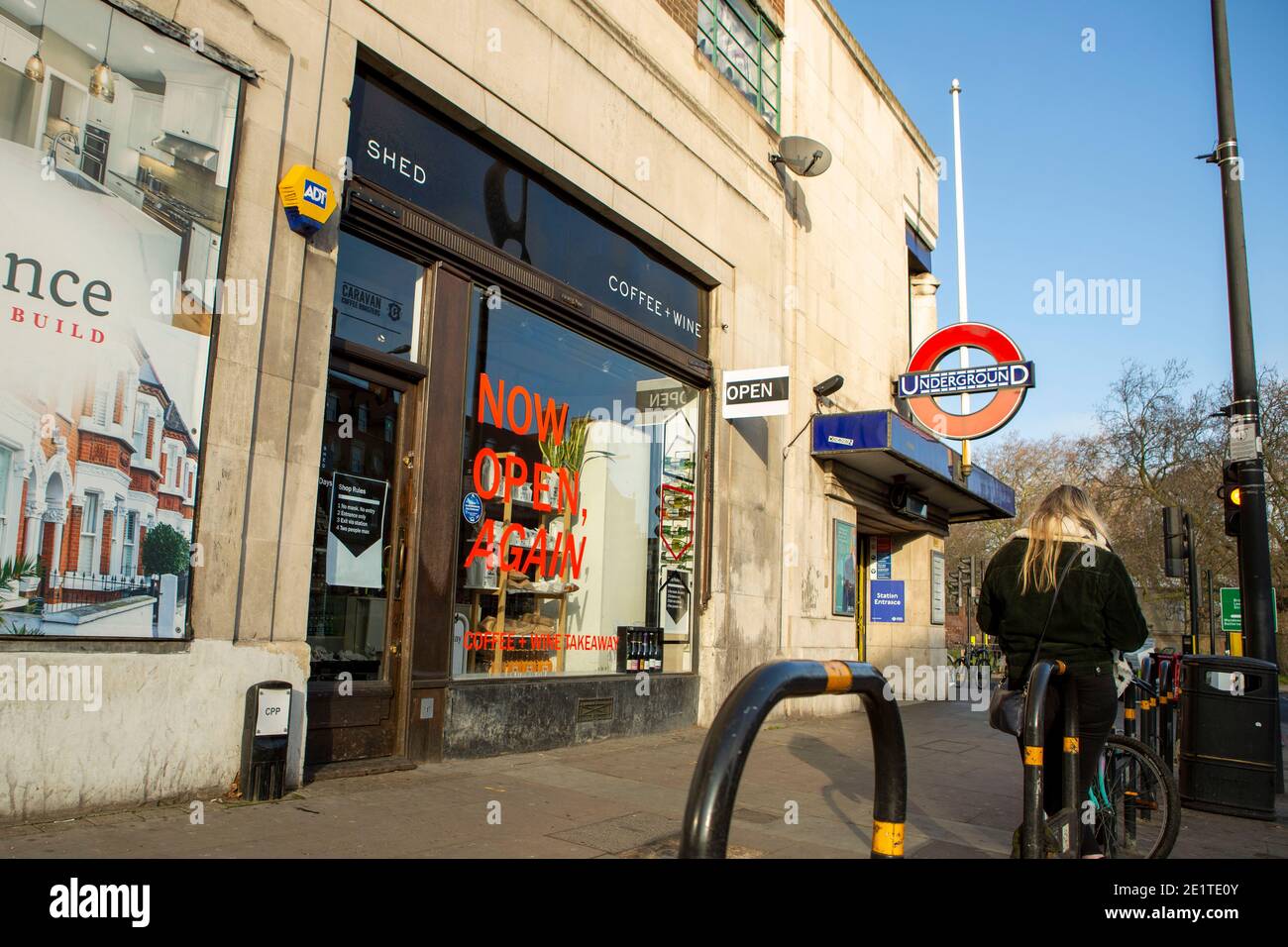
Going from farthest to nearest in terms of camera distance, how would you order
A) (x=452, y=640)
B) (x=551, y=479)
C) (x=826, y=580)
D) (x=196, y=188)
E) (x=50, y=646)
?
(x=826, y=580) → (x=551, y=479) → (x=452, y=640) → (x=196, y=188) → (x=50, y=646)

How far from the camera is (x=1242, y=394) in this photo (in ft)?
30.8

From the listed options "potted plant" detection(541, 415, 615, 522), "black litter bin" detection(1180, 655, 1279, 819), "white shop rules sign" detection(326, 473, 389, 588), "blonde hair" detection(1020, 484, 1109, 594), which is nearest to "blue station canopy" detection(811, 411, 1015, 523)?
"potted plant" detection(541, 415, 615, 522)

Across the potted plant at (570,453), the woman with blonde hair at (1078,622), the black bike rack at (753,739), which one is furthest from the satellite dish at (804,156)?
the black bike rack at (753,739)

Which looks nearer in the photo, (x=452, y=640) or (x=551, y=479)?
(x=452, y=640)

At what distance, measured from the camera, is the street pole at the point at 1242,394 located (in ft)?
29.8

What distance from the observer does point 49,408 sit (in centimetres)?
495

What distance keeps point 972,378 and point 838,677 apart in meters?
10.9

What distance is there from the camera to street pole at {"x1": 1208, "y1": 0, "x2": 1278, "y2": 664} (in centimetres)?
909

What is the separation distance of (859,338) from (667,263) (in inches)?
231

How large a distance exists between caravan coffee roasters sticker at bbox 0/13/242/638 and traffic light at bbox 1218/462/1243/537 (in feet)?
29.9

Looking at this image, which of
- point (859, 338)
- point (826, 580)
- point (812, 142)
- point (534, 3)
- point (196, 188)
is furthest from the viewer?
point (859, 338)

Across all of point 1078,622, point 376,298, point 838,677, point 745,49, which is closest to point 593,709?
point 376,298

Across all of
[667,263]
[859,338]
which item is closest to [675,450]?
[667,263]
